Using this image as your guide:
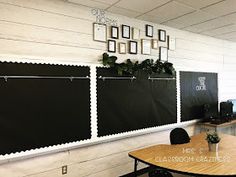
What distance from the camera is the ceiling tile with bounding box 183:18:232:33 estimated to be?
3.57 meters

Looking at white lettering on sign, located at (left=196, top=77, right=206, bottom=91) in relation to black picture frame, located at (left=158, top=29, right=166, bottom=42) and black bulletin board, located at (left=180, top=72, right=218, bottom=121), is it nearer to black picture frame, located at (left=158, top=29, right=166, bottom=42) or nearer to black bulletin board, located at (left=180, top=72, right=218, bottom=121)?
black bulletin board, located at (left=180, top=72, right=218, bottom=121)

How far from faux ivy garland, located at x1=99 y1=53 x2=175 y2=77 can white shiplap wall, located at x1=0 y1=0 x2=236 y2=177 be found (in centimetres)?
16

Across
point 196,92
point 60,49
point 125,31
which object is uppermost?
point 125,31

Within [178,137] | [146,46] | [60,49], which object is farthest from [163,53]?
[60,49]

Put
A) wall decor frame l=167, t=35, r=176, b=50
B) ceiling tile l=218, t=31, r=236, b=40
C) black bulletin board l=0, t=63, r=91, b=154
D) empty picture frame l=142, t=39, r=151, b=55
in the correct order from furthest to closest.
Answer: ceiling tile l=218, t=31, r=236, b=40 → wall decor frame l=167, t=35, r=176, b=50 → empty picture frame l=142, t=39, r=151, b=55 → black bulletin board l=0, t=63, r=91, b=154

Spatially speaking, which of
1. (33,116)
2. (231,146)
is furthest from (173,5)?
(33,116)

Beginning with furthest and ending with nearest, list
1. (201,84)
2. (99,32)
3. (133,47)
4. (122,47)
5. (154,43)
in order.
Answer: (201,84) < (154,43) < (133,47) < (122,47) < (99,32)

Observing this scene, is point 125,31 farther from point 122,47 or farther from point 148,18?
point 148,18

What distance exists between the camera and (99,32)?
296cm

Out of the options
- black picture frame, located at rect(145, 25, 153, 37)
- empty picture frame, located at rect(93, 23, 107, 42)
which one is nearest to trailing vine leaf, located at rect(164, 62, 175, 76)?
black picture frame, located at rect(145, 25, 153, 37)

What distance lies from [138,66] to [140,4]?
2.99 ft

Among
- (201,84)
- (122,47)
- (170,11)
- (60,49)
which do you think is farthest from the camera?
(201,84)

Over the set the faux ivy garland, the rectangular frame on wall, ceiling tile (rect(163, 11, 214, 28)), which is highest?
ceiling tile (rect(163, 11, 214, 28))

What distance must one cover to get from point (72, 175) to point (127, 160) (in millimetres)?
939
